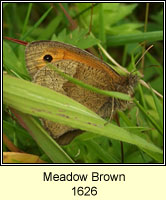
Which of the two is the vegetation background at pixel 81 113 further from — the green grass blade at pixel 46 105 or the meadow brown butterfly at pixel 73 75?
the meadow brown butterfly at pixel 73 75

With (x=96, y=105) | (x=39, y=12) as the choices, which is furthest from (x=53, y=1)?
(x=96, y=105)

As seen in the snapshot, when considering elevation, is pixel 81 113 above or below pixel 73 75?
below

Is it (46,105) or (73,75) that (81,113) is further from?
(73,75)

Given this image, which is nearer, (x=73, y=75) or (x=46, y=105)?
(x=46, y=105)

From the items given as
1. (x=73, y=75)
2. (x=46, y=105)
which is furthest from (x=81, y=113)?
(x=73, y=75)

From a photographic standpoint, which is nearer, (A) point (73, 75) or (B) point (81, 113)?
(B) point (81, 113)

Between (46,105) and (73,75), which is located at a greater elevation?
(73,75)
